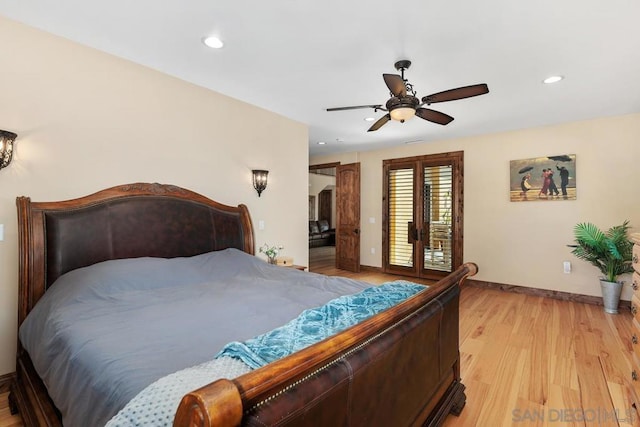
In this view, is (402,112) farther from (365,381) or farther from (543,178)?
(543,178)

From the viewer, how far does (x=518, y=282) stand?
193 inches

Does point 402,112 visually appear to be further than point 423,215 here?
No

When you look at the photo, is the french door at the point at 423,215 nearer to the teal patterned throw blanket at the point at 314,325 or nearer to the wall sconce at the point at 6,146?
the teal patterned throw blanket at the point at 314,325

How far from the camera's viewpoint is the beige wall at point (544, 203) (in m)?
4.14

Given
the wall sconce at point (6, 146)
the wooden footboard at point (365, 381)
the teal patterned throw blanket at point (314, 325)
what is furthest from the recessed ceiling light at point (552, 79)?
the wall sconce at point (6, 146)

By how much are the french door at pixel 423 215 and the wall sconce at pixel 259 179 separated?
10.6ft

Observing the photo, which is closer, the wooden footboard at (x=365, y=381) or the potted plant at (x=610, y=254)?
the wooden footboard at (x=365, y=381)

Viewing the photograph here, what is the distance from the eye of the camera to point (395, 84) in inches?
93.0

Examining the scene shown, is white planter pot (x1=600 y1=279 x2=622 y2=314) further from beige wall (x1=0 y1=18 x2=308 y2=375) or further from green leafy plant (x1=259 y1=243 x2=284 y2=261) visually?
beige wall (x1=0 y1=18 x2=308 y2=375)

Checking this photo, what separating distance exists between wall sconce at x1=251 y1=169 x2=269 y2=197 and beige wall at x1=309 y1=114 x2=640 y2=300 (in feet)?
11.1

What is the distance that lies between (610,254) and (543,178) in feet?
4.37

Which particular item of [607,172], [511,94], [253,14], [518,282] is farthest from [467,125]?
[253,14]

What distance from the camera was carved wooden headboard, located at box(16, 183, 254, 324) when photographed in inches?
85.6

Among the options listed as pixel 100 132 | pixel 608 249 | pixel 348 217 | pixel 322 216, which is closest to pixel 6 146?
pixel 100 132
